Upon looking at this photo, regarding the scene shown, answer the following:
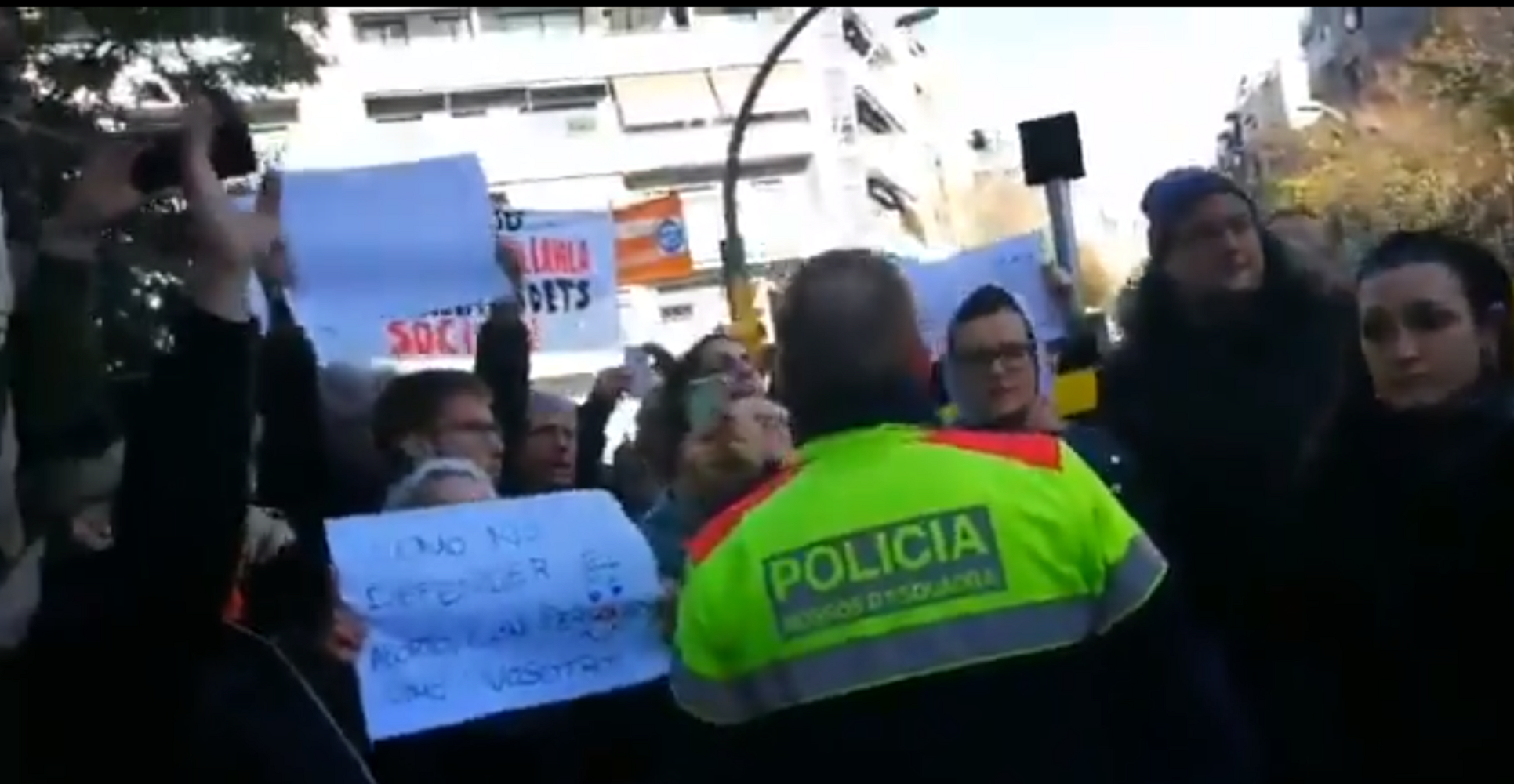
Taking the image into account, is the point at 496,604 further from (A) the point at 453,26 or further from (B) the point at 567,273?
(A) the point at 453,26

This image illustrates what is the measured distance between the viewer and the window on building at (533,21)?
2194 inches

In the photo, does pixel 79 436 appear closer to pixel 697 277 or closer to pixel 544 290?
pixel 544 290

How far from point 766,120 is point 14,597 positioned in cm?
5486

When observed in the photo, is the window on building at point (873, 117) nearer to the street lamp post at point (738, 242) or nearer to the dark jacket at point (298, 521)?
the street lamp post at point (738, 242)

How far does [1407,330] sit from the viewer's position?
4.00 meters

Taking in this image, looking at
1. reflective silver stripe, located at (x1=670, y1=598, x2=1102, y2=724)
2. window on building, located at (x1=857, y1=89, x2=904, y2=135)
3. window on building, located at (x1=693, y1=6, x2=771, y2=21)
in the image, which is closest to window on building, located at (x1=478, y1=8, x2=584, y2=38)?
window on building, located at (x1=693, y1=6, x2=771, y2=21)

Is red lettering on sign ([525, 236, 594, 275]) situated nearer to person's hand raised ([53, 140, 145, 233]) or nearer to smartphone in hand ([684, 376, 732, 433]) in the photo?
smartphone in hand ([684, 376, 732, 433])

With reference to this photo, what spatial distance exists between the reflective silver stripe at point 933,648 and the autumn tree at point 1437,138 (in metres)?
21.7

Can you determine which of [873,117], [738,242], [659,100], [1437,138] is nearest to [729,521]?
[738,242]

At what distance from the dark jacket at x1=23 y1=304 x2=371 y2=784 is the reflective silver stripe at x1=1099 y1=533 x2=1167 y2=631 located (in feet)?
3.64

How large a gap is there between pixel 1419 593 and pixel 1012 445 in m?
0.83

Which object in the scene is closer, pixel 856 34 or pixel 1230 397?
pixel 1230 397

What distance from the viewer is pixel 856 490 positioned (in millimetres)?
3328

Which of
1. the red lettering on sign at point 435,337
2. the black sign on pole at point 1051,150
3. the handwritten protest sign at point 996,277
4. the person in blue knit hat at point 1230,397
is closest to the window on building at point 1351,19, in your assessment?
the handwritten protest sign at point 996,277
